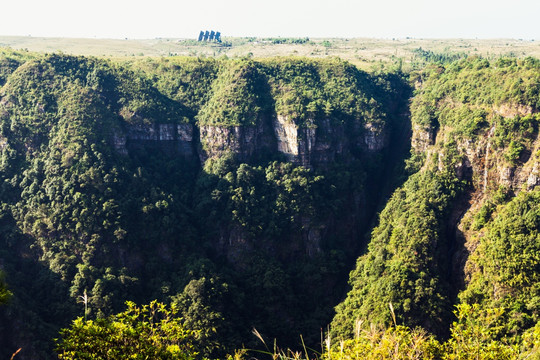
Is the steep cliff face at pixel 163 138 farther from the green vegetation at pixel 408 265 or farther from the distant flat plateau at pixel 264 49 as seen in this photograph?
the distant flat plateau at pixel 264 49

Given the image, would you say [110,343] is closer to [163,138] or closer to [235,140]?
[235,140]

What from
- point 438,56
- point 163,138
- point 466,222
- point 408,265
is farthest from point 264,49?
point 408,265

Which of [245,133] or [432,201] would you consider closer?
[432,201]

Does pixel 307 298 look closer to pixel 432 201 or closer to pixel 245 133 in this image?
pixel 432 201

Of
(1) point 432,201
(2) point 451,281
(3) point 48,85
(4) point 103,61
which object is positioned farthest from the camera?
(4) point 103,61

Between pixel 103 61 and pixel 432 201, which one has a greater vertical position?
pixel 103 61

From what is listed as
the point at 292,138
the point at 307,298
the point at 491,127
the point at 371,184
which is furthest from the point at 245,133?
the point at 491,127
